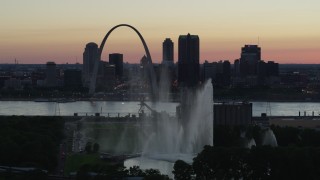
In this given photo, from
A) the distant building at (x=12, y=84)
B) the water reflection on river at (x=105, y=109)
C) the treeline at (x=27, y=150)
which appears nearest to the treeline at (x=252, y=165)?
the treeline at (x=27, y=150)

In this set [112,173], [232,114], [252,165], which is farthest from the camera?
[232,114]

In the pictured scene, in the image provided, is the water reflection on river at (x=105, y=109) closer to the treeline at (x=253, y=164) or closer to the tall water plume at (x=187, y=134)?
the tall water plume at (x=187, y=134)

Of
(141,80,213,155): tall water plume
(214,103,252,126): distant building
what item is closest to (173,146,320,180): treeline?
(141,80,213,155): tall water plume

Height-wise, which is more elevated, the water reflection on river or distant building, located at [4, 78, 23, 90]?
distant building, located at [4, 78, 23, 90]

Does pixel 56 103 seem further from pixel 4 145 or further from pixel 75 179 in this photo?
pixel 75 179

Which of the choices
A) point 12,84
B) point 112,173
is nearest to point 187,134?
point 112,173

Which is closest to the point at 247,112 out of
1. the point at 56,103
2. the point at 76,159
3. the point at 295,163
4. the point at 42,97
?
Answer: the point at 76,159

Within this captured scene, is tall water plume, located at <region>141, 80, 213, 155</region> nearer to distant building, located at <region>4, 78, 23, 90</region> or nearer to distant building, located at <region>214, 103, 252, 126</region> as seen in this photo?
distant building, located at <region>214, 103, 252, 126</region>

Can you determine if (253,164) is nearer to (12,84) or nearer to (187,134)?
(187,134)
